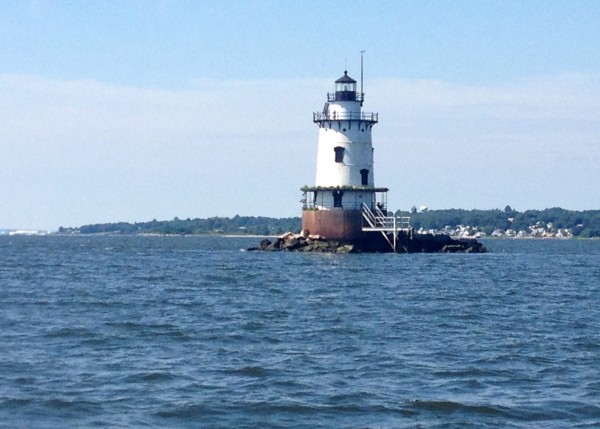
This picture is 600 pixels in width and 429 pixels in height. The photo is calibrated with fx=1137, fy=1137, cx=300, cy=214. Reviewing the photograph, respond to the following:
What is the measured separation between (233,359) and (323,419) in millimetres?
5382

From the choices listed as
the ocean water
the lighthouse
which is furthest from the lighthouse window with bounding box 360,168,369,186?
the ocean water

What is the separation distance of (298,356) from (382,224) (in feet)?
159

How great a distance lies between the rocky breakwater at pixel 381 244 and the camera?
69625 mm

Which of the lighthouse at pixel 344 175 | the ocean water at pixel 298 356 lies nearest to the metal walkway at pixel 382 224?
the lighthouse at pixel 344 175

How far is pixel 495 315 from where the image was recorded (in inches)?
1268

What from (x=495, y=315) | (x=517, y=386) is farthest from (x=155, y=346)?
(x=495, y=315)

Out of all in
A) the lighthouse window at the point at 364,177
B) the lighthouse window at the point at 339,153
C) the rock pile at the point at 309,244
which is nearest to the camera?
the rock pile at the point at 309,244

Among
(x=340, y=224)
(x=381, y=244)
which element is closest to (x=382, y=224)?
(x=381, y=244)

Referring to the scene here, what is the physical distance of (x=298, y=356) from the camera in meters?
23.0

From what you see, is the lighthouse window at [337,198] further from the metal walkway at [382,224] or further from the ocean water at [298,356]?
the ocean water at [298,356]

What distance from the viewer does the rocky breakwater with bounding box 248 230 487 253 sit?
69625 millimetres

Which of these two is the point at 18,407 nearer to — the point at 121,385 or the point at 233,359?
the point at 121,385

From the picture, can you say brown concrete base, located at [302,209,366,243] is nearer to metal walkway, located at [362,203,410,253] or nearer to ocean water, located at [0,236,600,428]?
metal walkway, located at [362,203,410,253]

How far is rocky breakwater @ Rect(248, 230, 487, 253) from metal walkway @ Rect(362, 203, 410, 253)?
0.27 m
